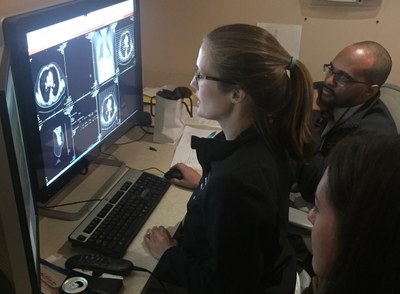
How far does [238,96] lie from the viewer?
118cm

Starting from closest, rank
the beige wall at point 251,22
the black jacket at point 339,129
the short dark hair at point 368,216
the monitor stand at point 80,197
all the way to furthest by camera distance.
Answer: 1. the short dark hair at point 368,216
2. the monitor stand at point 80,197
3. the black jacket at point 339,129
4. the beige wall at point 251,22

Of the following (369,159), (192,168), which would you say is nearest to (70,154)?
(192,168)

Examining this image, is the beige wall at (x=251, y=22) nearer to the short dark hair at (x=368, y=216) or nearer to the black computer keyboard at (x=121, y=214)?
the black computer keyboard at (x=121, y=214)

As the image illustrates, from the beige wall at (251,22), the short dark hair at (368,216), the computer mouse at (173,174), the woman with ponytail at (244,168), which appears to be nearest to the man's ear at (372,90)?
the beige wall at (251,22)

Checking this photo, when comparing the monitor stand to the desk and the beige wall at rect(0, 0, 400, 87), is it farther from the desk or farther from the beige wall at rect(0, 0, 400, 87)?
the beige wall at rect(0, 0, 400, 87)

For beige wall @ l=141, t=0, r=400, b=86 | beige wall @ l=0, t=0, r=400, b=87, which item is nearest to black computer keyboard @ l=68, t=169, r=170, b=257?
beige wall @ l=0, t=0, r=400, b=87

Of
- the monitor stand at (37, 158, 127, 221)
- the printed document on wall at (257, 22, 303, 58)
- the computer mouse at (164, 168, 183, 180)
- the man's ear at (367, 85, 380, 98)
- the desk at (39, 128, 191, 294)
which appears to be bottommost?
the desk at (39, 128, 191, 294)

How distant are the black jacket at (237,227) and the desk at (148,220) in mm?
93

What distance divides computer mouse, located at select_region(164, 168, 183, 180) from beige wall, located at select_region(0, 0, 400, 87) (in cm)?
86

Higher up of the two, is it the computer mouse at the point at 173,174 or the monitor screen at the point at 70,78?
the monitor screen at the point at 70,78

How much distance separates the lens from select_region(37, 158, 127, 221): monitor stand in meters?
1.36

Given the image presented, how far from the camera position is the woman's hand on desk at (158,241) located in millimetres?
1234

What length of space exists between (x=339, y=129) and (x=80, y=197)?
44.7 inches

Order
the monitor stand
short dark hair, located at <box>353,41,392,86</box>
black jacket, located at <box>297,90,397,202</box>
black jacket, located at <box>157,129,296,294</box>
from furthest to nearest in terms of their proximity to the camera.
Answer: short dark hair, located at <box>353,41,392,86</box>, black jacket, located at <box>297,90,397,202</box>, the monitor stand, black jacket, located at <box>157,129,296,294</box>
